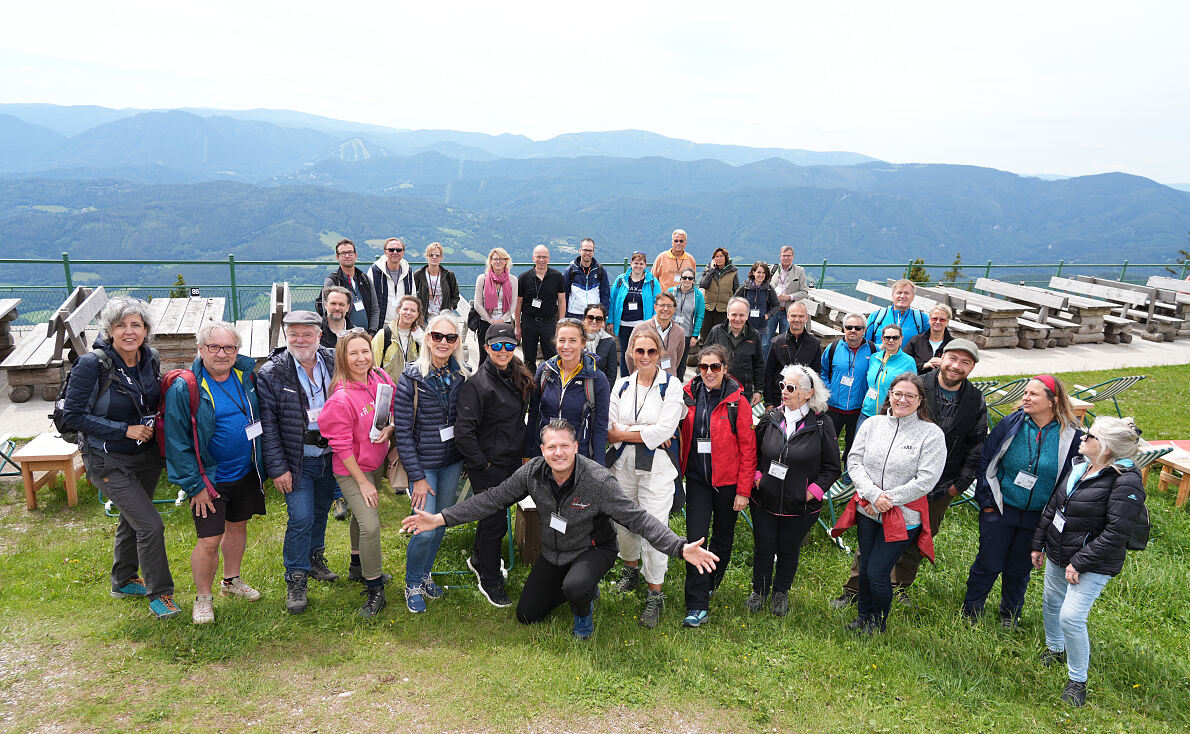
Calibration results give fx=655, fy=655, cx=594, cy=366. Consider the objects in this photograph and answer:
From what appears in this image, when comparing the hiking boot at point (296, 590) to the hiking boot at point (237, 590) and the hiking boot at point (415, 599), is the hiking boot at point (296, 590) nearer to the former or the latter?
the hiking boot at point (237, 590)

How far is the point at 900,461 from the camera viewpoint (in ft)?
13.2

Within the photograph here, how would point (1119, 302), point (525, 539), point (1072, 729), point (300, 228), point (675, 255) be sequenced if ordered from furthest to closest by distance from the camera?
1. point (300, 228)
2. point (1119, 302)
3. point (675, 255)
4. point (525, 539)
5. point (1072, 729)

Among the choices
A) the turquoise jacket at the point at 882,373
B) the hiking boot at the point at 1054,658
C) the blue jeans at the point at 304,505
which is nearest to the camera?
the hiking boot at the point at 1054,658

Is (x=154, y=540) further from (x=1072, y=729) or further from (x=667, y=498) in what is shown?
(x=1072, y=729)

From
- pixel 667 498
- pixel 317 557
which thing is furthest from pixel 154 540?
pixel 667 498

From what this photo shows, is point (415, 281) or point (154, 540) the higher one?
point (415, 281)

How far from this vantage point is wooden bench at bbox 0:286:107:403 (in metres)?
7.75

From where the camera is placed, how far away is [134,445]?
12.7ft

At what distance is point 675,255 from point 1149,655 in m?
6.02

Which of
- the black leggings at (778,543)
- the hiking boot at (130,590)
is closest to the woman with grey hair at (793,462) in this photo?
the black leggings at (778,543)

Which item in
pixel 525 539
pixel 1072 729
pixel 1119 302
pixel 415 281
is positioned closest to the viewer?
pixel 1072 729

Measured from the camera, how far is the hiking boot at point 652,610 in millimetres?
4320

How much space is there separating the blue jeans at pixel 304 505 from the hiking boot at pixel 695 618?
2.52m

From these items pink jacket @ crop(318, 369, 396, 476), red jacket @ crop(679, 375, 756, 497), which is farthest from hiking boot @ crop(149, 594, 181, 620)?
red jacket @ crop(679, 375, 756, 497)
